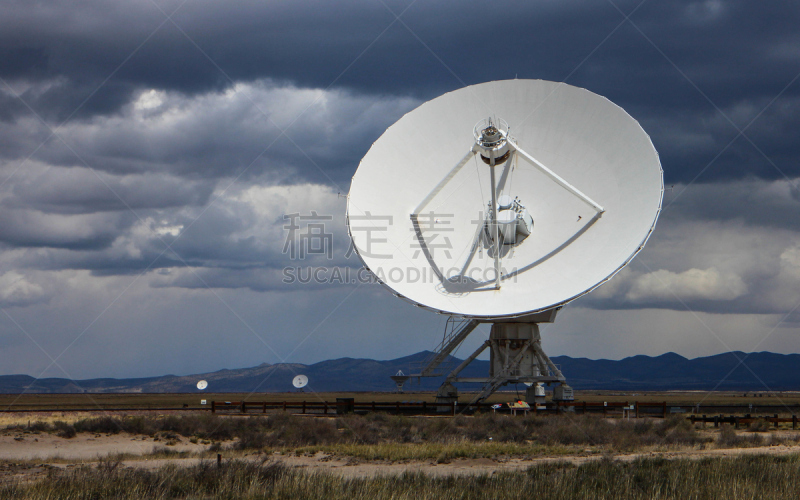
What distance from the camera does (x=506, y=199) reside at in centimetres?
3641

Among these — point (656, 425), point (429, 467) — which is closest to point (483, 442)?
point (429, 467)

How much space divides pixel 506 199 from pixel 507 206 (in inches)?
22.6

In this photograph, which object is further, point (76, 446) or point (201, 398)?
point (201, 398)

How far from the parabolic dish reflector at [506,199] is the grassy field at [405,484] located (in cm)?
1376

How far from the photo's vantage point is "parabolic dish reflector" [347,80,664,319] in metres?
32.8

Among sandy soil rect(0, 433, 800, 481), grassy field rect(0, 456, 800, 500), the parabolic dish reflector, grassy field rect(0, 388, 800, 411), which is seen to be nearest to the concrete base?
the parabolic dish reflector

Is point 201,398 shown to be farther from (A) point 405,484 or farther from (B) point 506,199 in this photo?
(A) point 405,484

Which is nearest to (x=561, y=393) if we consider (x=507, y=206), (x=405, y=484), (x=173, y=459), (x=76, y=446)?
(x=507, y=206)

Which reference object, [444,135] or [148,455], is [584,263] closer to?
[444,135]

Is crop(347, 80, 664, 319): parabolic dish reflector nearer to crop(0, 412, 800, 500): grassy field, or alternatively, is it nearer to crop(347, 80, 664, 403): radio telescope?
crop(347, 80, 664, 403): radio telescope

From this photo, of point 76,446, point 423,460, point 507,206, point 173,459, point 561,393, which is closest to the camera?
point 423,460

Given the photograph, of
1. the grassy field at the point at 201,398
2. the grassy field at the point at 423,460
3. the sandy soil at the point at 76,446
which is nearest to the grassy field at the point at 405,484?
the grassy field at the point at 423,460

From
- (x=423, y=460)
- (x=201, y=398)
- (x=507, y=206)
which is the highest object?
(x=507, y=206)

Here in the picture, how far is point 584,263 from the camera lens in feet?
108
